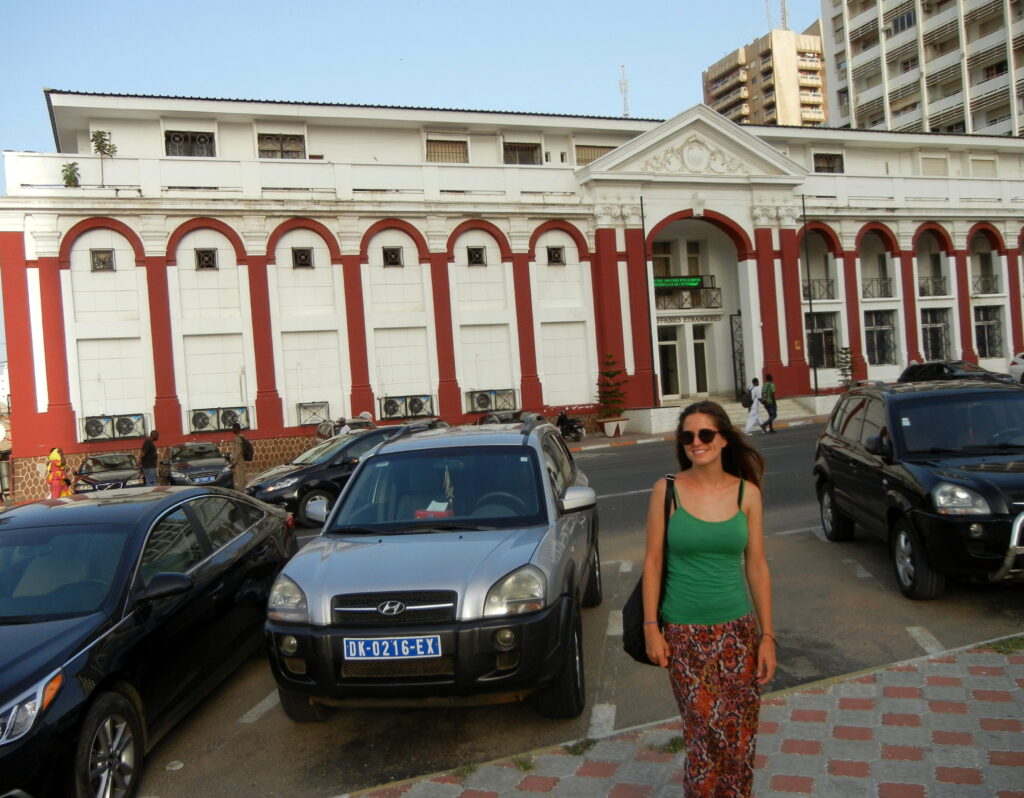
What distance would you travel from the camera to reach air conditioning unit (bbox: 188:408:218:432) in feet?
83.1

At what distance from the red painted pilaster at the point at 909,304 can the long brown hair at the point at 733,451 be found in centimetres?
3520

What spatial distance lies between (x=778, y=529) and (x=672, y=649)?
7.21m

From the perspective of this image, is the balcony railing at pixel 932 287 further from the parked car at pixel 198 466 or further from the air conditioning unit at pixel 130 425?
the air conditioning unit at pixel 130 425

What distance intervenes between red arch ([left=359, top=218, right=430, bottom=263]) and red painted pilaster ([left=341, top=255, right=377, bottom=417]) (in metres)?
0.38

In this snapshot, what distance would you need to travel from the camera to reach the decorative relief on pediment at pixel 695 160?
30.6 meters

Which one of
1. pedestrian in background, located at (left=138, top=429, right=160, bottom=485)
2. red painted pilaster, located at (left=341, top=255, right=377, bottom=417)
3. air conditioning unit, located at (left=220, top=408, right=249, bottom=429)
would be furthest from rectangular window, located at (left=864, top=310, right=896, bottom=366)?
pedestrian in background, located at (left=138, top=429, right=160, bottom=485)

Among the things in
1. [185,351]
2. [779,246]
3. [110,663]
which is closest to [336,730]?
[110,663]

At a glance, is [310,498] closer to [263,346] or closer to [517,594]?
[517,594]

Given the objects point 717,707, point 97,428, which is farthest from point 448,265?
point 717,707

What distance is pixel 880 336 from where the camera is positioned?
34812 millimetres

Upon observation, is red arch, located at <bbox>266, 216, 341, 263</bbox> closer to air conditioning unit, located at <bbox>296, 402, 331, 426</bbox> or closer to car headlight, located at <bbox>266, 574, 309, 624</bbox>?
air conditioning unit, located at <bbox>296, 402, 331, 426</bbox>

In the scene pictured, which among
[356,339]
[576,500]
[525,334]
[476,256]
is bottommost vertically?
[576,500]

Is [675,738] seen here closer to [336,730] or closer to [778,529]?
[336,730]

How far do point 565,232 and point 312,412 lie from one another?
10911 mm
